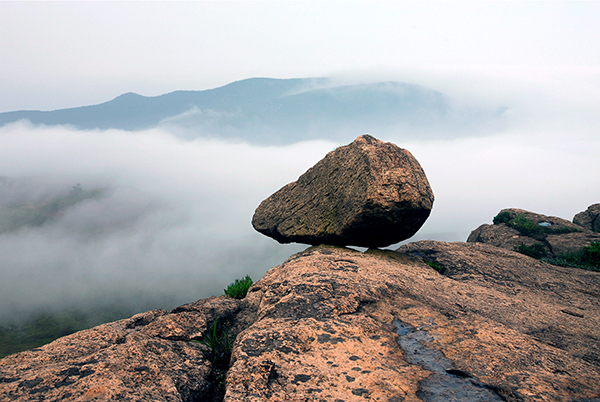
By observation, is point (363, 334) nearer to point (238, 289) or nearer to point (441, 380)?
point (441, 380)

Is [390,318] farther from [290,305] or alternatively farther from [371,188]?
[371,188]

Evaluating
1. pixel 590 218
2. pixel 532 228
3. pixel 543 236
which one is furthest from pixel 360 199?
pixel 590 218

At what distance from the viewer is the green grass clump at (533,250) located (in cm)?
2181

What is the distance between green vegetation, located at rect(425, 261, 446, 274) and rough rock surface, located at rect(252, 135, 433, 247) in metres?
1.58

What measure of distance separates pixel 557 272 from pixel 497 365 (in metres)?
12.2

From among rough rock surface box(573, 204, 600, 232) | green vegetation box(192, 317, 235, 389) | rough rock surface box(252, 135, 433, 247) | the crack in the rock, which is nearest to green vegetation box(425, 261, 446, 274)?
rough rock surface box(252, 135, 433, 247)

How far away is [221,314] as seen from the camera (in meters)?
10.1

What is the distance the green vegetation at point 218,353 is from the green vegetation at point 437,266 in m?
9.45

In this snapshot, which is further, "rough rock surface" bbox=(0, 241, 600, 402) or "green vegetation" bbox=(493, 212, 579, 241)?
"green vegetation" bbox=(493, 212, 579, 241)

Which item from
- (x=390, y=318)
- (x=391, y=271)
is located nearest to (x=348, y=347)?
(x=390, y=318)

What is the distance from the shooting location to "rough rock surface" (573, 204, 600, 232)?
3181cm

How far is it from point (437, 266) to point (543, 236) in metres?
16.9

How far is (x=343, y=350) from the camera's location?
20.3 ft

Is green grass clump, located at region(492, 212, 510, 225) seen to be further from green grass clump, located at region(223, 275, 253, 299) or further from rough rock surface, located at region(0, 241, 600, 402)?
green grass clump, located at region(223, 275, 253, 299)
